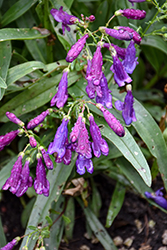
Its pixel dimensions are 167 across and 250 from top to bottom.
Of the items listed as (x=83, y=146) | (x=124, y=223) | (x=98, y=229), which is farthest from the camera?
(x=124, y=223)

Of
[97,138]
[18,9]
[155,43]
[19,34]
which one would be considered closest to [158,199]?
[97,138]

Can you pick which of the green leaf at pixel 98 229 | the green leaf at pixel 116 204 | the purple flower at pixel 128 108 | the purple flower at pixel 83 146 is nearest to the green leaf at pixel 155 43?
the purple flower at pixel 128 108

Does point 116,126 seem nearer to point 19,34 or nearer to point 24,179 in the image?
point 24,179

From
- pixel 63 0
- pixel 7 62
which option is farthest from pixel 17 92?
pixel 63 0

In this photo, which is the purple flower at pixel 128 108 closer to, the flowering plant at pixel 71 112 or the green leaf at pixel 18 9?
the flowering plant at pixel 71 112

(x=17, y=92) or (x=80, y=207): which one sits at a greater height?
(x=17, y=92)

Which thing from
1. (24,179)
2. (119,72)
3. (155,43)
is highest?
(119,72)

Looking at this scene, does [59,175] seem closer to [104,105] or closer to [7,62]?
[104,105]

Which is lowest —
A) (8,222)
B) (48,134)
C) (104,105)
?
(8,222)
